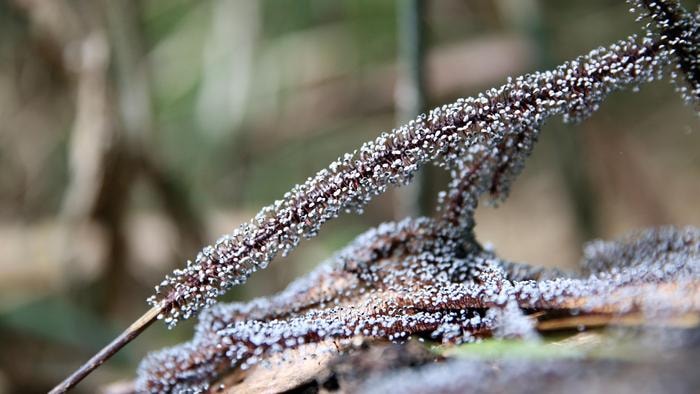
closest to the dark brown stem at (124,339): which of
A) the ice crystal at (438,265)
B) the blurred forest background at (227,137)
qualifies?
the ice crystal at (438,265)

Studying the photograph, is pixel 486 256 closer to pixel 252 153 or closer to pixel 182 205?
pixel 182 205

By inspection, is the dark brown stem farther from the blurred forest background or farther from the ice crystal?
the blurred forest background

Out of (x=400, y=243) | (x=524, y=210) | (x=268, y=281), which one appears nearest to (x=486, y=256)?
(x=400, y=243)

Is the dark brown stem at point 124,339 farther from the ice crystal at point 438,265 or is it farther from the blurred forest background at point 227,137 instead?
the blurred forest background at point 227,137

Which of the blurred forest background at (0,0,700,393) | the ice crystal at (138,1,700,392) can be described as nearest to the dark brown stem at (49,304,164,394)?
the ice crystal at (138,1,700,392)

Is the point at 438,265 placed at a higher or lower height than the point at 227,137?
lower

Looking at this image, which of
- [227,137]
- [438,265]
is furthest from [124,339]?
[227,137]

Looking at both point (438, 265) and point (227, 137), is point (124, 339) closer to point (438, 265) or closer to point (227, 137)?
point (438, 265)

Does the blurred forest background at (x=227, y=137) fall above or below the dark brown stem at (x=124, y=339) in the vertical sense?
above
